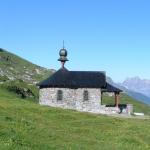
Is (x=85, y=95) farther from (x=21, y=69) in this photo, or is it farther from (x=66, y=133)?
(x=21, y=69)

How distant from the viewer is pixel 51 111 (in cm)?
6009

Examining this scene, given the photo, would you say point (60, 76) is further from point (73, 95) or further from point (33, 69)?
point (33, 69)

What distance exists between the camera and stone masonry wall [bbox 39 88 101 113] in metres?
77.5

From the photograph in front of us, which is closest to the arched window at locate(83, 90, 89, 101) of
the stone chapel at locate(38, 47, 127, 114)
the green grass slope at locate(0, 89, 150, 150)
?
the stone chapel at locate(38, 47, 127, 114)

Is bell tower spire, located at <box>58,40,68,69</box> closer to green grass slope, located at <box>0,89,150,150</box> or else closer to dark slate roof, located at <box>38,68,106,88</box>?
dark slate roof, located at <box>38,68,106,88</box>

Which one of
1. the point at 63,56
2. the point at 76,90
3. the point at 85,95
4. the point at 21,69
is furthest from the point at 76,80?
the point at 21,69

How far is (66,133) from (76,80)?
125 feet

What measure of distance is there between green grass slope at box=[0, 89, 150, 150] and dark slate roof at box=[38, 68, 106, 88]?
18691 millimetres

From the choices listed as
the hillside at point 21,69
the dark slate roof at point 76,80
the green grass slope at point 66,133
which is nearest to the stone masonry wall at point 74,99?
the dark slate roof at point 76,80

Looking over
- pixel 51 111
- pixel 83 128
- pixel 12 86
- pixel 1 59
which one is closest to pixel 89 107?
pixel 51 111

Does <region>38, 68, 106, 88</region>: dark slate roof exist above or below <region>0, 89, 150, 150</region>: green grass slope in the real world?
above

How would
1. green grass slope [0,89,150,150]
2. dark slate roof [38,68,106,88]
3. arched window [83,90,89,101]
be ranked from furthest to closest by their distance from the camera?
1. arched window [83,90,89,101]
2. dark slate roof [38,68,106,88]
3. green grass slope [0,89,150,150]

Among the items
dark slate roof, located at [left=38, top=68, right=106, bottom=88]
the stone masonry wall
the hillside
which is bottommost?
the stone masonry wall

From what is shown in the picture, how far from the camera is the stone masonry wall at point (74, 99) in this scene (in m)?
77.5
